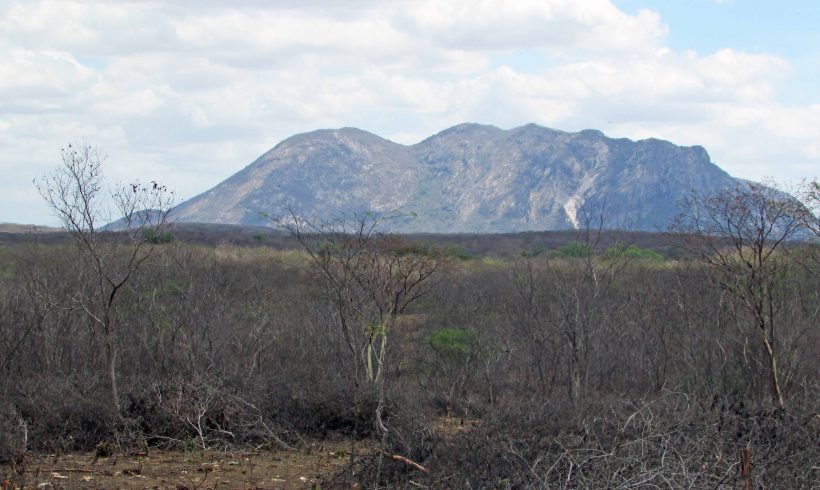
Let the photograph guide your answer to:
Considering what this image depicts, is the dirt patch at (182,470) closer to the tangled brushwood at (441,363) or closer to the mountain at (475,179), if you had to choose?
the tangled brushwood at (441,363)

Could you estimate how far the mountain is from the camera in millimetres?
133625

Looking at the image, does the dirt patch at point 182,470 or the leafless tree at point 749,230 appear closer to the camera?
the dirt patch at point 182,470

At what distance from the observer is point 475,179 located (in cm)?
16200

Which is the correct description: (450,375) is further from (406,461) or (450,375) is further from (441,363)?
(406,461)

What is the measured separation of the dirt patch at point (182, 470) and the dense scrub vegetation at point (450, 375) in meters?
0.30

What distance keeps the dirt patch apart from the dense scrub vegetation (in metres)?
0.30

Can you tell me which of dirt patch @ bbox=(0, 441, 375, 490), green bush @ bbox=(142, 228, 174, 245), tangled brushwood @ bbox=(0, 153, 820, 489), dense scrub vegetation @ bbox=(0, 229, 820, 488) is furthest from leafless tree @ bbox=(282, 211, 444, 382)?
dirt patch @ bbox=(0, 441, 375, 490)

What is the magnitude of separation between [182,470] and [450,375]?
32.0 feet

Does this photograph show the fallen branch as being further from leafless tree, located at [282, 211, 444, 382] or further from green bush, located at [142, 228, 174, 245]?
green bush, located at [142, 228, 174, 245]

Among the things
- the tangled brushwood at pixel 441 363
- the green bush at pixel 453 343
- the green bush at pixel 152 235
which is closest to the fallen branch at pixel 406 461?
the tangled brushwood at pixel 441 363

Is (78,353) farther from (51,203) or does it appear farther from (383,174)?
(383,174)

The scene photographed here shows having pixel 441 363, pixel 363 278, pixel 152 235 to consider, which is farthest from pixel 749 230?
pixel 152 235

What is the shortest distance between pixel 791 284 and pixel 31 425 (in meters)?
16.0

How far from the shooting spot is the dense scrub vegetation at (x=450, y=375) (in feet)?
24.6
